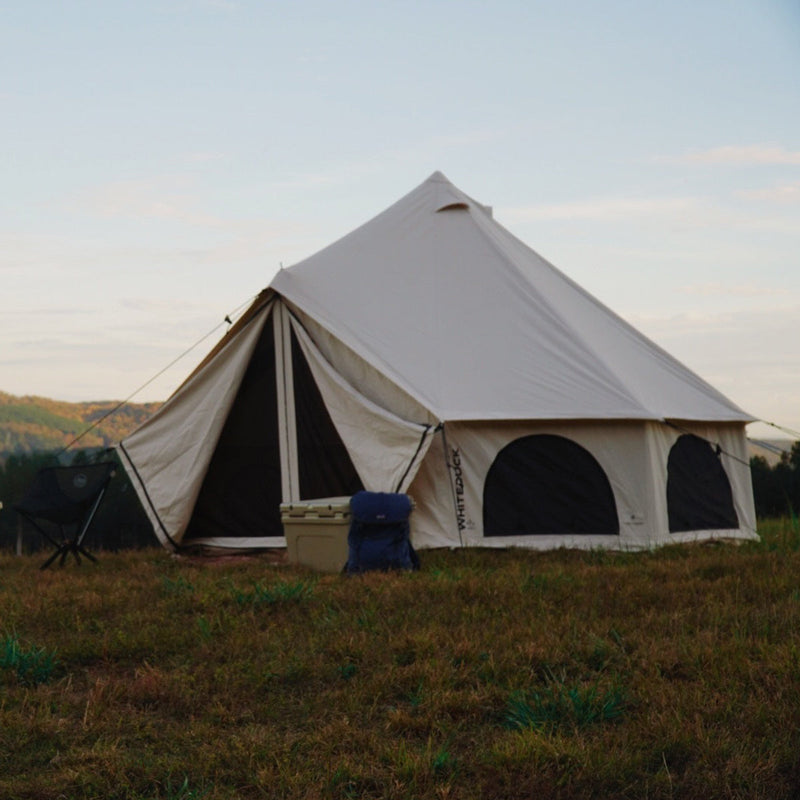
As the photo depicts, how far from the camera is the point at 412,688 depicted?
4.40 meters

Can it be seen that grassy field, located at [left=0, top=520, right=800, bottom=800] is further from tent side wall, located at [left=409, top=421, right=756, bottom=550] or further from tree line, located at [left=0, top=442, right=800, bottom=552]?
tree line, located at [left=0, top=442, right=800, bottom=552]

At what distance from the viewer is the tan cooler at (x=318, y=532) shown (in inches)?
321

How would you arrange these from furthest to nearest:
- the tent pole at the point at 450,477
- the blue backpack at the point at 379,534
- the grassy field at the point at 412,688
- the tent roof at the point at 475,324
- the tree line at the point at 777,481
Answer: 1. the tree line at the point at 777,481
2. the tent roof at the point at 475,324
3. the tent pole at the point at 450,477
4. the blue backpack at the point at 379,534
5. the grassy field at the point at 412,688

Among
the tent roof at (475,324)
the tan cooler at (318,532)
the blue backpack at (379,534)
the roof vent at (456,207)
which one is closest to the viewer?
the blue backpack at (379,534)

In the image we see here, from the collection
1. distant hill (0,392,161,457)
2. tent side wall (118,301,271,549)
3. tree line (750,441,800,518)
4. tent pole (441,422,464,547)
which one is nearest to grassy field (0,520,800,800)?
tent pole (441,422,464,547)

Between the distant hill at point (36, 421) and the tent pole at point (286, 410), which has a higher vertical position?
the distant hill at point (36, 421)

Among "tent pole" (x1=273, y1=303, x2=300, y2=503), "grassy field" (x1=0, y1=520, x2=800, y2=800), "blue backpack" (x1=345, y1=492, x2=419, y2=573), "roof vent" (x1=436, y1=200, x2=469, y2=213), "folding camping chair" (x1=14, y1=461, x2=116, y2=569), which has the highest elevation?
"roof vent" (x1=436, y1=200, x2=469, y2=213)

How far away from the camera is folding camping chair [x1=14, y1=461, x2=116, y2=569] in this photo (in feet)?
30.5

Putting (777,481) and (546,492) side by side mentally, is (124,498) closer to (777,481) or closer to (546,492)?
(777,481)

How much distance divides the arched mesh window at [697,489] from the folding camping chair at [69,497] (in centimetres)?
501

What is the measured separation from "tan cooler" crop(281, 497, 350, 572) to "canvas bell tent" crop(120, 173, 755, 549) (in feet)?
2.68

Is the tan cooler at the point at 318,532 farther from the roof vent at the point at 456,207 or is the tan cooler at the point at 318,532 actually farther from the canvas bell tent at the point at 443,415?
the roof vent at the point at 456,207

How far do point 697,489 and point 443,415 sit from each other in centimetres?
271

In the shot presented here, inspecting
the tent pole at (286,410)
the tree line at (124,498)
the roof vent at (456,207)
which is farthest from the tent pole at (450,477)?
the tree line at (124,498)
